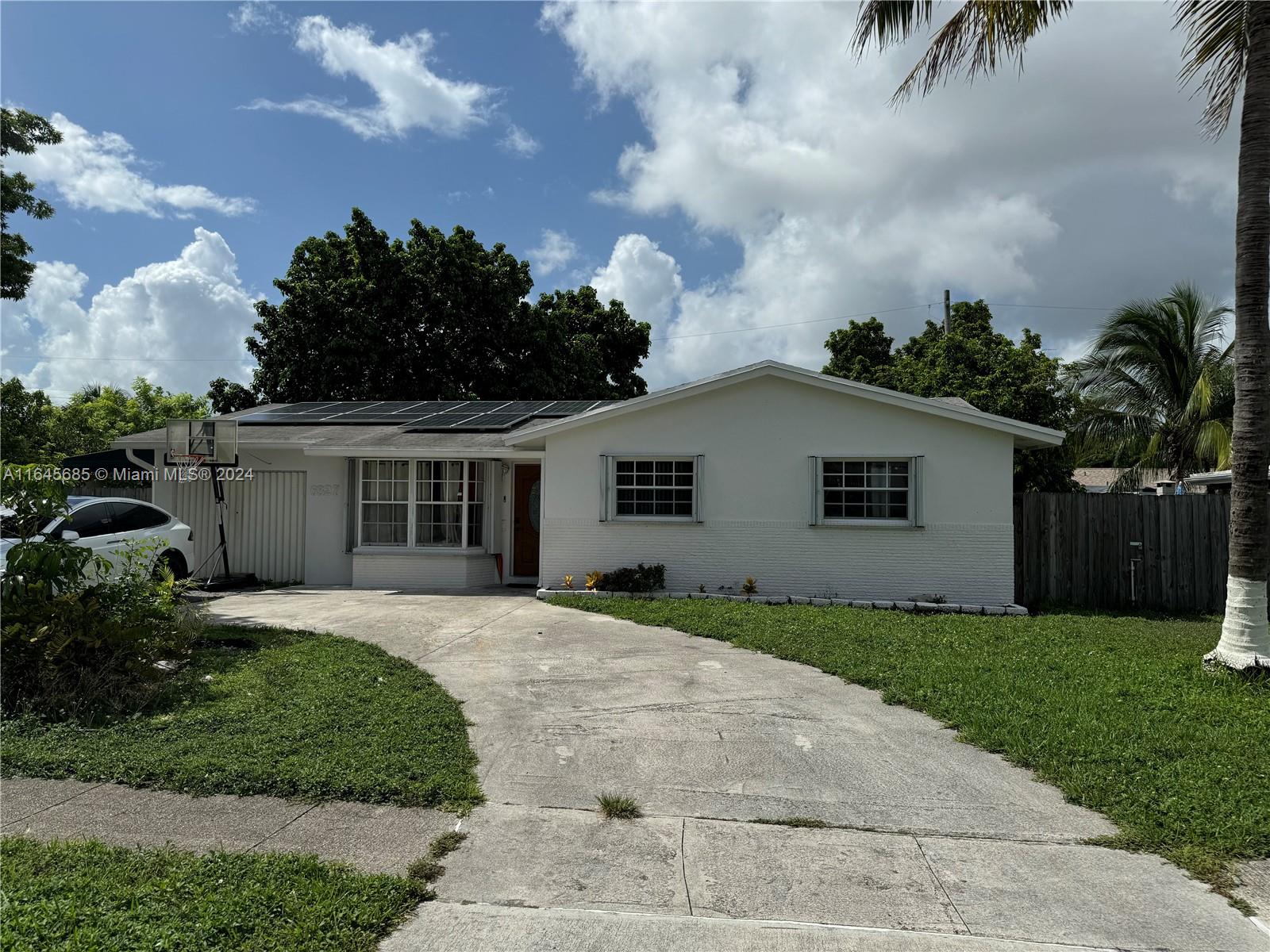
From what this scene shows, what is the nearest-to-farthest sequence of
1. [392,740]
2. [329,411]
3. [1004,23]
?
[392,740], [1004,23], [329,411]

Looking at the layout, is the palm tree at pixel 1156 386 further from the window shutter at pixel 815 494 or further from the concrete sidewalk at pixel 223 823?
the concrete sidewalk at pixel 223 823

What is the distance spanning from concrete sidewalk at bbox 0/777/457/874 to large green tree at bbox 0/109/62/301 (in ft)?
39.0

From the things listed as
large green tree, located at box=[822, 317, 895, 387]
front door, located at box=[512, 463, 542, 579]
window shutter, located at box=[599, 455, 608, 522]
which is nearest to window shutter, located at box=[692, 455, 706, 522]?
window shutter, located at box=[599, 455, 608, 522]

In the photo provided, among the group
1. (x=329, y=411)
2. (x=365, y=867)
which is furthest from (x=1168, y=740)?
(x=329, y=411)

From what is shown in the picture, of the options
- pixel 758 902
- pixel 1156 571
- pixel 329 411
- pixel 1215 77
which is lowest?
pixel 758 902

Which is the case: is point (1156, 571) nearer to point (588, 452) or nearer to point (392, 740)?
point (588, 452)

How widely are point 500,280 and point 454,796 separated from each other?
23190mm

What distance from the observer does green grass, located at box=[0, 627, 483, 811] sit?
191 inches

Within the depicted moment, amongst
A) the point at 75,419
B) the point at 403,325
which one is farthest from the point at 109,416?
the point at 403,325

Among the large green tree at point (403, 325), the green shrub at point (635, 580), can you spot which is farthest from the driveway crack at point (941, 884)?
the large green tree at point (403, 325)

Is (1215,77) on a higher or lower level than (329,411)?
higher

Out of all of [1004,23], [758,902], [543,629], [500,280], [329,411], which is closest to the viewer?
[758,902]

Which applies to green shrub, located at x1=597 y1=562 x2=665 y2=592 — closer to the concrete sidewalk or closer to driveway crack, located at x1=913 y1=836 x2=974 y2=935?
the concrete sidewalk

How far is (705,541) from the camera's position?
503 inches
